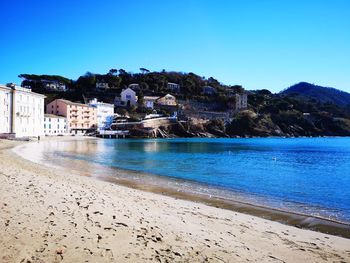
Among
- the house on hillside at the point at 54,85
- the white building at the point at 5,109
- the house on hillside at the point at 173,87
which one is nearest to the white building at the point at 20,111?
the white building at the point at 5,109

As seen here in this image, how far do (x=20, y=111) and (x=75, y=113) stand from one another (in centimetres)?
3165

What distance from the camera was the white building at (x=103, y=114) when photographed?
10750cm

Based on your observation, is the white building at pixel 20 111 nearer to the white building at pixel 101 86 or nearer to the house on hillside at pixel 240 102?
the white building at pixel 101 86

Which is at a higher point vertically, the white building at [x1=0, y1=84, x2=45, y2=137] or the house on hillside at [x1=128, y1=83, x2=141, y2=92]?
the house on hillside at [x1=128, y1=83, x2=141, y2=92]

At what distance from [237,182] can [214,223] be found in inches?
475

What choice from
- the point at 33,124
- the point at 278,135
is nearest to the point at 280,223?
the point at 33,124

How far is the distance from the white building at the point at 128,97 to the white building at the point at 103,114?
41.6ft

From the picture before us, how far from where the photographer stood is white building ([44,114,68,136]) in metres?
85.8

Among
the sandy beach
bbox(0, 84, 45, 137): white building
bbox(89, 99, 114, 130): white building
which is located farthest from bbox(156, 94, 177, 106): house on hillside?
the sandy beach

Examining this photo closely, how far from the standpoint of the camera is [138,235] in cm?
728

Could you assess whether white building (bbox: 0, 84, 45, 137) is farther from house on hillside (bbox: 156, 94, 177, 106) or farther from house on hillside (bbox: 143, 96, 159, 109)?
house on hillside (bbox: 156, 94, 177, 106)

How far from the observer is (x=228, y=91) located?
6417 inches

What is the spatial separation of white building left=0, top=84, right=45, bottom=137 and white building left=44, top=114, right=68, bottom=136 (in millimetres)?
7661

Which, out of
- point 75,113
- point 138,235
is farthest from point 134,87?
point 138,235
